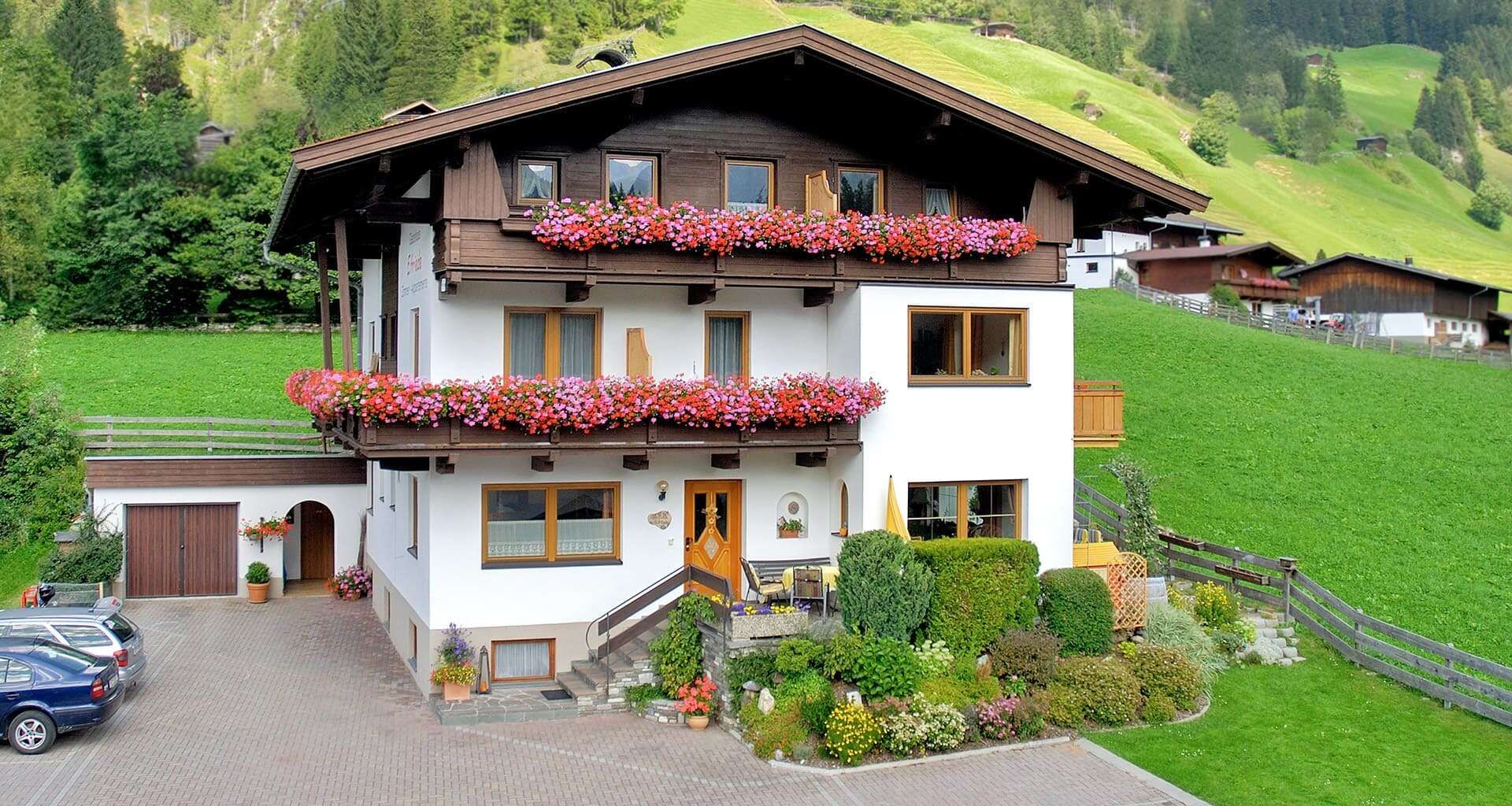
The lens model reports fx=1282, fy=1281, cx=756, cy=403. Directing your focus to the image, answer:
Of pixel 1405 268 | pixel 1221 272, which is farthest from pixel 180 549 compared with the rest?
pixel 1405 268

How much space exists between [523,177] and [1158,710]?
470 inches

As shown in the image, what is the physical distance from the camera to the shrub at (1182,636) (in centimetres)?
1981

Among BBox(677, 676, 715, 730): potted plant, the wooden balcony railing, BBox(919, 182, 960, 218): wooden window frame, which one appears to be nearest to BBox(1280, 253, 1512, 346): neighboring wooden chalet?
the wooden balcony railing

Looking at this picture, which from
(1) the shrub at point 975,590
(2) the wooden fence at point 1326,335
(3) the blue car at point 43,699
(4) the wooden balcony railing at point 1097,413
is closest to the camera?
(3) the blue car at point 43,699

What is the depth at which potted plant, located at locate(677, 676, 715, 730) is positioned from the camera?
17828 mm

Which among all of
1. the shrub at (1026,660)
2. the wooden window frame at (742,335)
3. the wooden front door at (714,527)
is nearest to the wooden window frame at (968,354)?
the wooden window frame at (742,335)

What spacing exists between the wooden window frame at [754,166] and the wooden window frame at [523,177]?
6.10 feet

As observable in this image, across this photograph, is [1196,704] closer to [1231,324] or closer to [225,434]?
[225,434]

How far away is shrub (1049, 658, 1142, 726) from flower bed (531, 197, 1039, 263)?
6.55 m

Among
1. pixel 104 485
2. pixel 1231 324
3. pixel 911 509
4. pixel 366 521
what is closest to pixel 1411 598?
pixel 911 509

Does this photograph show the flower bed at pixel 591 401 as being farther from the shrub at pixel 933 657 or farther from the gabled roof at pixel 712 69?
the shrub at pixel 933 657

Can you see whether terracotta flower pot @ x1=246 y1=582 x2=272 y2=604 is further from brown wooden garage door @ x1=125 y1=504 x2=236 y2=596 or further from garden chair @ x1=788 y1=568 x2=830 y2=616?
garden chair @ x1=788 y1=568 x2=830 y2=616

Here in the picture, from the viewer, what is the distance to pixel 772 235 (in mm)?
19078

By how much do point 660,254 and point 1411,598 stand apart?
16.0 meters
